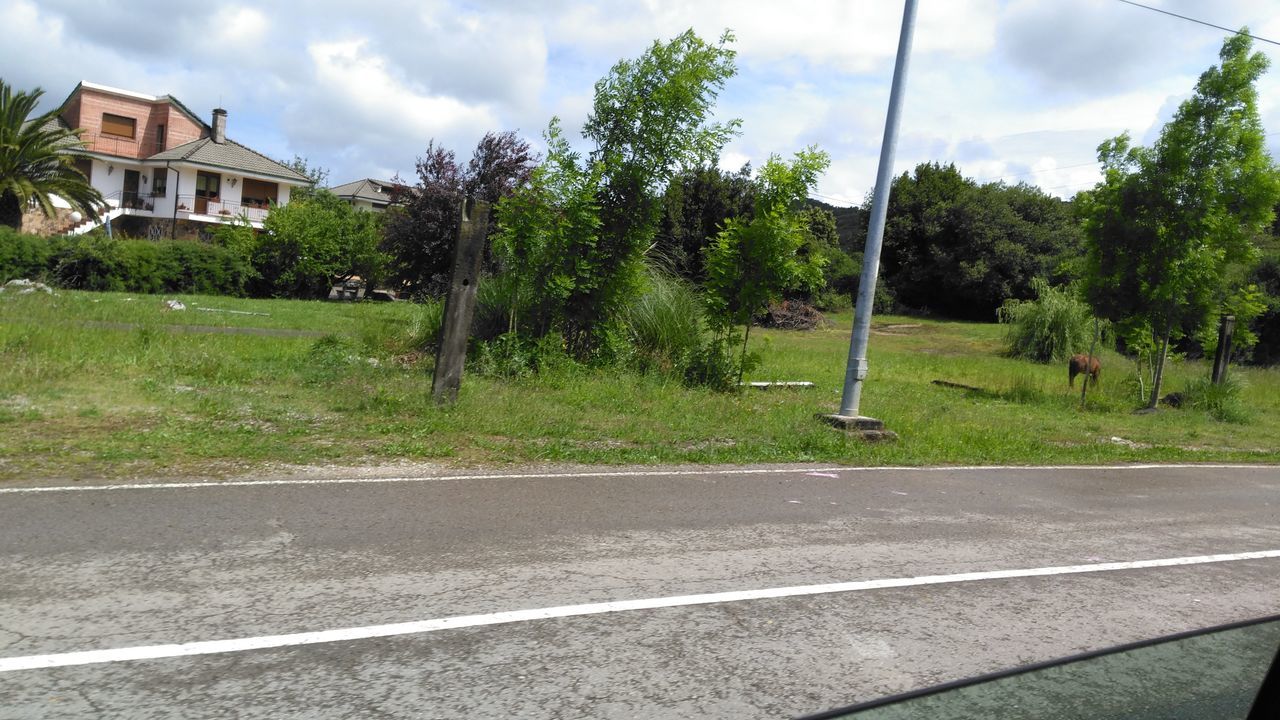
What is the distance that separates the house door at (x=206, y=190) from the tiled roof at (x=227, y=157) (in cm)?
106

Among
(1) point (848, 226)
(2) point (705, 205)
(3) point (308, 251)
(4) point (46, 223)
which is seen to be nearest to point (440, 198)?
(3) point (308, 251)

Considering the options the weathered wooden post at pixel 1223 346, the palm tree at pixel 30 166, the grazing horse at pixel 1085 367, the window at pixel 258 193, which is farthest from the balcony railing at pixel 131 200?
the weathered wooden post at pixel 1223 346

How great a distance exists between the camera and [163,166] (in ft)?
172

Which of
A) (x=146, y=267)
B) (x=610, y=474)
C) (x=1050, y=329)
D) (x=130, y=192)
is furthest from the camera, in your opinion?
(x=130, y=192)

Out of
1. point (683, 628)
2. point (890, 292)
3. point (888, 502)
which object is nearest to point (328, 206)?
point (890, 292)

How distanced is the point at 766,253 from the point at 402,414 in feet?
24.3

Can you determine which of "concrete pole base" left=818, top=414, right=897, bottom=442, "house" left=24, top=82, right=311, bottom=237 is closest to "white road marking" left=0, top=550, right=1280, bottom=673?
"concrete pole base" left=818, top=414, right=897, bottom=442

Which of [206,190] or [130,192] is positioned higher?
[206,190]

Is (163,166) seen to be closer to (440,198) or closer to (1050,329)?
(440,198)

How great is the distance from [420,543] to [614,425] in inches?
232

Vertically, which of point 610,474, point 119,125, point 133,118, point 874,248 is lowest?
point 610,474

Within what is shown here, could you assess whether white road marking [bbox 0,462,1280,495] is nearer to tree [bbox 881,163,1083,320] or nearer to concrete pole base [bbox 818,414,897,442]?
concrete pole base [bbox 818,414,897,442]

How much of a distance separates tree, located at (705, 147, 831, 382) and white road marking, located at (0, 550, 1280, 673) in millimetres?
9728

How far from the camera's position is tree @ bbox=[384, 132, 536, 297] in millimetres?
30391
